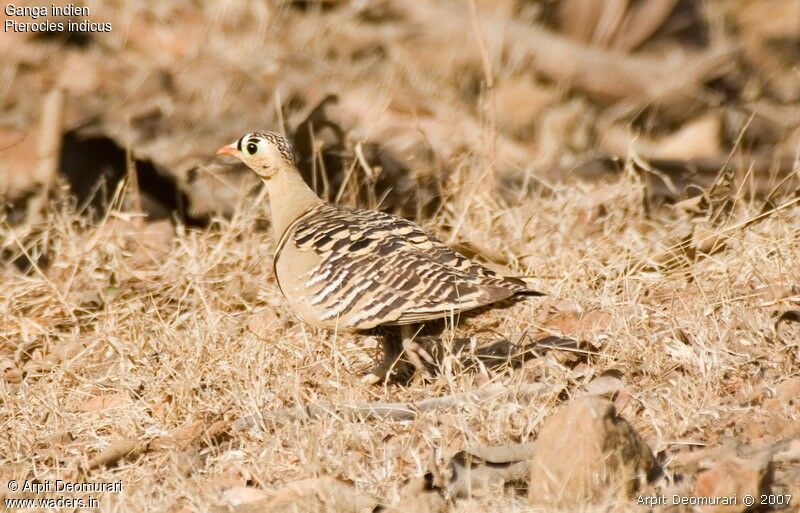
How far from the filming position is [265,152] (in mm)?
5316

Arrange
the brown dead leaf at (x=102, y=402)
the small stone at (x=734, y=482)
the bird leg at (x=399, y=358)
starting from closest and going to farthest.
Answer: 1. the small stone at (x=734, y=482)
2. the bird leg at (x=399, y=358)
3. the brown dead leaf at (x=102, y=402)

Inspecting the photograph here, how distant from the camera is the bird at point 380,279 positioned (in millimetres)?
4309

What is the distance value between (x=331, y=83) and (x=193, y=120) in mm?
866

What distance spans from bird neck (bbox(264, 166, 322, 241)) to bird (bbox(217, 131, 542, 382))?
197mm

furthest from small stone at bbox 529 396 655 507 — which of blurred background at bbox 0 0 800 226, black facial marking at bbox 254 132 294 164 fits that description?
blurred background at bbox 0 0 800 226

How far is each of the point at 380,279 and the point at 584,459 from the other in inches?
54.1

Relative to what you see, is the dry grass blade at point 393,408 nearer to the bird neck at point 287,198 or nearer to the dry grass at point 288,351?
the dry grass at point 288,351

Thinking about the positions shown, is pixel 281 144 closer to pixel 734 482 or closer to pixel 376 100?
pixel 376 100

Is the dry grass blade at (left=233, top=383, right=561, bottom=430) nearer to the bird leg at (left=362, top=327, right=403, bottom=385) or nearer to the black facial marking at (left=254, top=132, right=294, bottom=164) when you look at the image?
the bird leg at (left=362, top=327, right=403, bottom=385)

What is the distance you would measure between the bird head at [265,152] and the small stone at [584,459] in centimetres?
234

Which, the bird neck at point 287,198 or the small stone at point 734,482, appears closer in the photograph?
the small stone at point 734,482

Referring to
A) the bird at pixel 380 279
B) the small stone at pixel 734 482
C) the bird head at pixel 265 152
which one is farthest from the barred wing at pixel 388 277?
the small stone at pixel 734 482

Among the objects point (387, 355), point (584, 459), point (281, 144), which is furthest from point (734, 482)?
point (281, 144)

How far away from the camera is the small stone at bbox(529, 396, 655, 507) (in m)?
3.34
